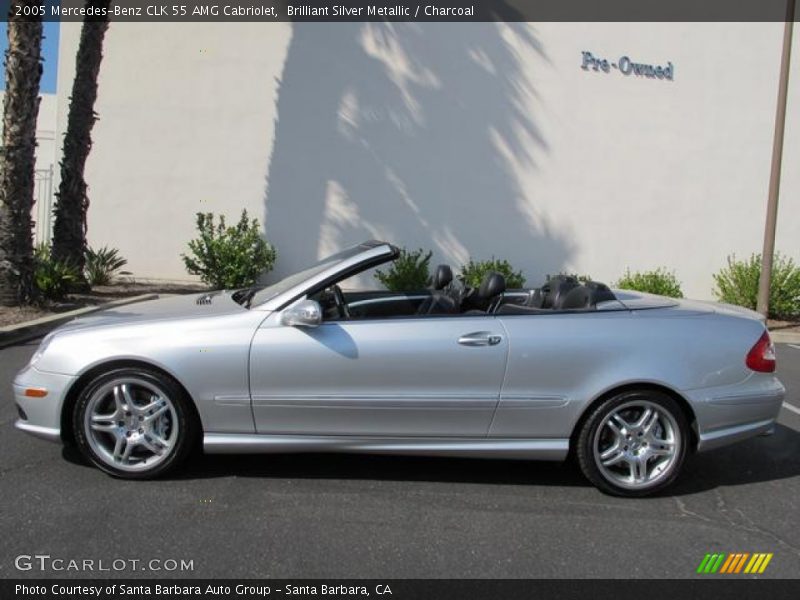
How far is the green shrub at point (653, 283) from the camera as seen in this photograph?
12.8m

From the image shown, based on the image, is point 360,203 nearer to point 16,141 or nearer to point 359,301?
point 16,141

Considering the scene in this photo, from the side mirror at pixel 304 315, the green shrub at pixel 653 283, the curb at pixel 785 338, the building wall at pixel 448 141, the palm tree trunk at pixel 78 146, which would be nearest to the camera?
the side mirror at pixel 304 315

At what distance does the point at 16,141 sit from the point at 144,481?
21.7 feet

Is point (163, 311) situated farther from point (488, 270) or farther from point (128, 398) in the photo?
point (488, 270)

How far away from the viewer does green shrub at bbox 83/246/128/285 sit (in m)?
12.1

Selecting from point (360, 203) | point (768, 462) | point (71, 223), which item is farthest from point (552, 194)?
point (768, 462)

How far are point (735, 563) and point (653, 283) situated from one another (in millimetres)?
9824

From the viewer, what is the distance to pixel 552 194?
13.6 metres

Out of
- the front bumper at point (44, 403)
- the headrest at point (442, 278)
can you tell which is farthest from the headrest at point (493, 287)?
the front bumper at point (44, 403)

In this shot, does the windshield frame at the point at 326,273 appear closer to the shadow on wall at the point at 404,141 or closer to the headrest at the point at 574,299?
the headrest at the point at 574,299

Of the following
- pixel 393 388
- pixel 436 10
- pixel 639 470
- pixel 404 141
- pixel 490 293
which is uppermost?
pixel 436 10

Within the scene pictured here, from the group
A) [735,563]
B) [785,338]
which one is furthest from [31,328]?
[785,338]

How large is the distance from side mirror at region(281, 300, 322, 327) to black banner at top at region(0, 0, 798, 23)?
1047cm

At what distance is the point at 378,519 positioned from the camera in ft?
12.6
